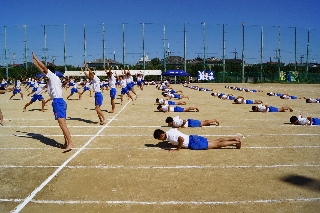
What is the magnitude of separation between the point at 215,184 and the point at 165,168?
1298 mm

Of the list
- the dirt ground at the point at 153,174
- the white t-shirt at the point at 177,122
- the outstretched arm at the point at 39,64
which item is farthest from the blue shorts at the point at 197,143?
the outstretched arm at the point at 39,64

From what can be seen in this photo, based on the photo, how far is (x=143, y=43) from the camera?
69438 millimetres

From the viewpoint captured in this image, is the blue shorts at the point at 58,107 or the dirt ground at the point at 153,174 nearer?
the dirt ground at the point at 153,174

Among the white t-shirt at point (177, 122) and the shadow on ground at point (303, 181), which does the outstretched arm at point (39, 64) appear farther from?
the shadow on ground at point (303, 181)

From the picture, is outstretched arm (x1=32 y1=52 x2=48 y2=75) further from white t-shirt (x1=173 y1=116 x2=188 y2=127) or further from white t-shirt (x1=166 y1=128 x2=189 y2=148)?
white t-shirt (x1=173 y1=116 x2=188 y2=127)

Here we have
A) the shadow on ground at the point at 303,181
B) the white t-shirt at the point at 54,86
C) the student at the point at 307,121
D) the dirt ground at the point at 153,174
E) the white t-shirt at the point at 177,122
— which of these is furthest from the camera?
the student at the point at 307,121

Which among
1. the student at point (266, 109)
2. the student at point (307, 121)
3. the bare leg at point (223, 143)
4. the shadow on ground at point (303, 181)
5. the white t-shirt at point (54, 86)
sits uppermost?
the white t-shirt at point (54, 86)

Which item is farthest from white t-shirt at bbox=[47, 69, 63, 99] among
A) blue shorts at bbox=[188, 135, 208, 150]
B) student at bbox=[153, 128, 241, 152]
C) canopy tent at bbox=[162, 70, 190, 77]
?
canopy tent at bbox=[162, 70, 190, 77]

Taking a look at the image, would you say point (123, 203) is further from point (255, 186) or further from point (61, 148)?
point (61, 148)

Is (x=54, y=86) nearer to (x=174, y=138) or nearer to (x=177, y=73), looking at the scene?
(x=174, y=138)

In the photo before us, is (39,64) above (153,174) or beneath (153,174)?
above

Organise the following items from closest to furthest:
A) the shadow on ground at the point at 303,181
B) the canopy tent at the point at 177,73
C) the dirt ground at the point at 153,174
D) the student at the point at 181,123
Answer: the dirt ground at the point at 153,174 → the shadow on ground at the point at 303,181 → the student at the point at 181,123 → the canopy tent at the point at 177,73

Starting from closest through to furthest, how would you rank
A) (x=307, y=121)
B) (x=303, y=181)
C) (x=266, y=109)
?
(x=303, y=181) < (x=307, y=121) < (x=266, y=109)

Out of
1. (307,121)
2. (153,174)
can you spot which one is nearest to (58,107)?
(153,174)
